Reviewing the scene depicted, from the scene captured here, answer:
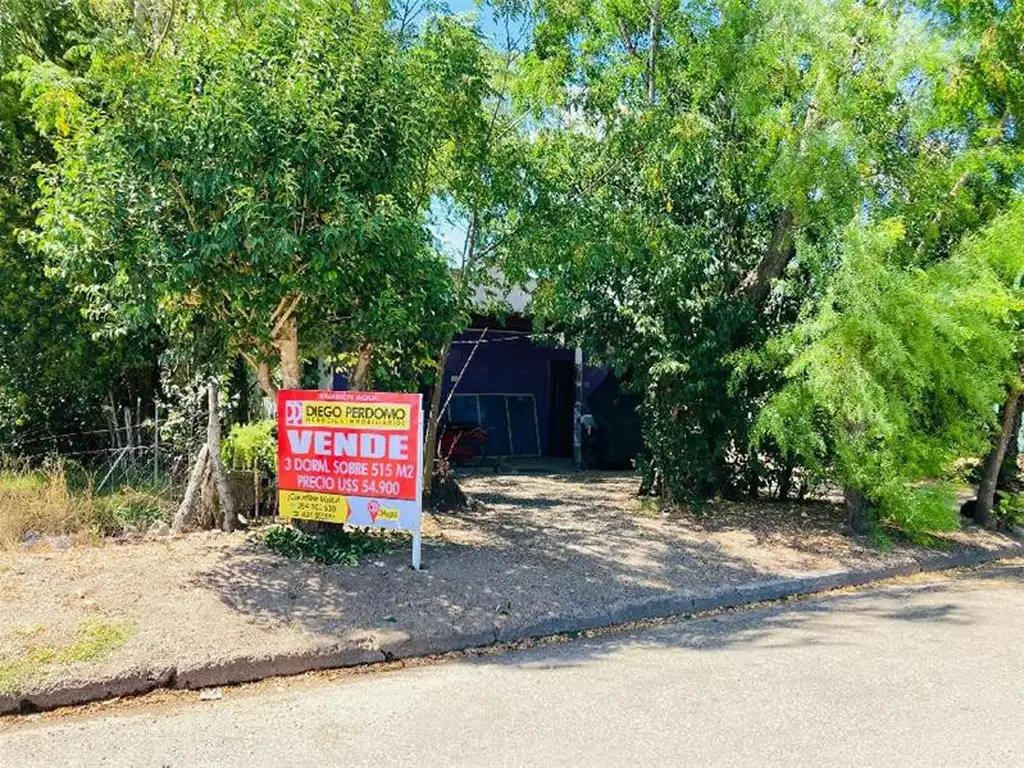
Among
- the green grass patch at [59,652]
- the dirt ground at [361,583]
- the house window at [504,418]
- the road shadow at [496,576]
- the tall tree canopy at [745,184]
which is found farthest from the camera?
the house window at [504,418]

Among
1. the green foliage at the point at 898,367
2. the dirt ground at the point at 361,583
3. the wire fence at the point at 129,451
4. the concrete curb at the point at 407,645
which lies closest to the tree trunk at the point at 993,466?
the dirt ground at the point at 361,583

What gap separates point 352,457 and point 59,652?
2953 mm

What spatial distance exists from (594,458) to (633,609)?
11.1m

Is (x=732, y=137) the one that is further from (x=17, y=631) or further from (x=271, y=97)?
(x=17, y=631)

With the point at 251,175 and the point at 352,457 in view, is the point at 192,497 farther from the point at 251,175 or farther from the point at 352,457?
the point at 251,175

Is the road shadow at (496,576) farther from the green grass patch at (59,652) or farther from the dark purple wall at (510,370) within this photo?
the dark purple wall at (510,370)

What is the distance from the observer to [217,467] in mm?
8820

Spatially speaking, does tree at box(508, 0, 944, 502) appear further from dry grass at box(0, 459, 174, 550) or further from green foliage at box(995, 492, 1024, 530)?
dry grass at box(0, 459, 174, 550)

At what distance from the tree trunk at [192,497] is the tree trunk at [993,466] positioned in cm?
1035

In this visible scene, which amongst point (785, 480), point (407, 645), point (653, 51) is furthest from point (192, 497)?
point (785, 480)

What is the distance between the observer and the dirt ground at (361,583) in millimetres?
5758

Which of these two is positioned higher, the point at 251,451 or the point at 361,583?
the point at 251,451

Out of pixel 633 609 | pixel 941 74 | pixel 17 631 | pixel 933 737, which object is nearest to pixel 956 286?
pixel 941 74

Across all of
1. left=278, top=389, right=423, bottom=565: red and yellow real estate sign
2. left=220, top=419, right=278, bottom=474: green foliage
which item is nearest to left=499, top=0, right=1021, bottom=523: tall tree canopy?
left=278, top=389, right=423, bottom=565: red and yellow real estate sign
